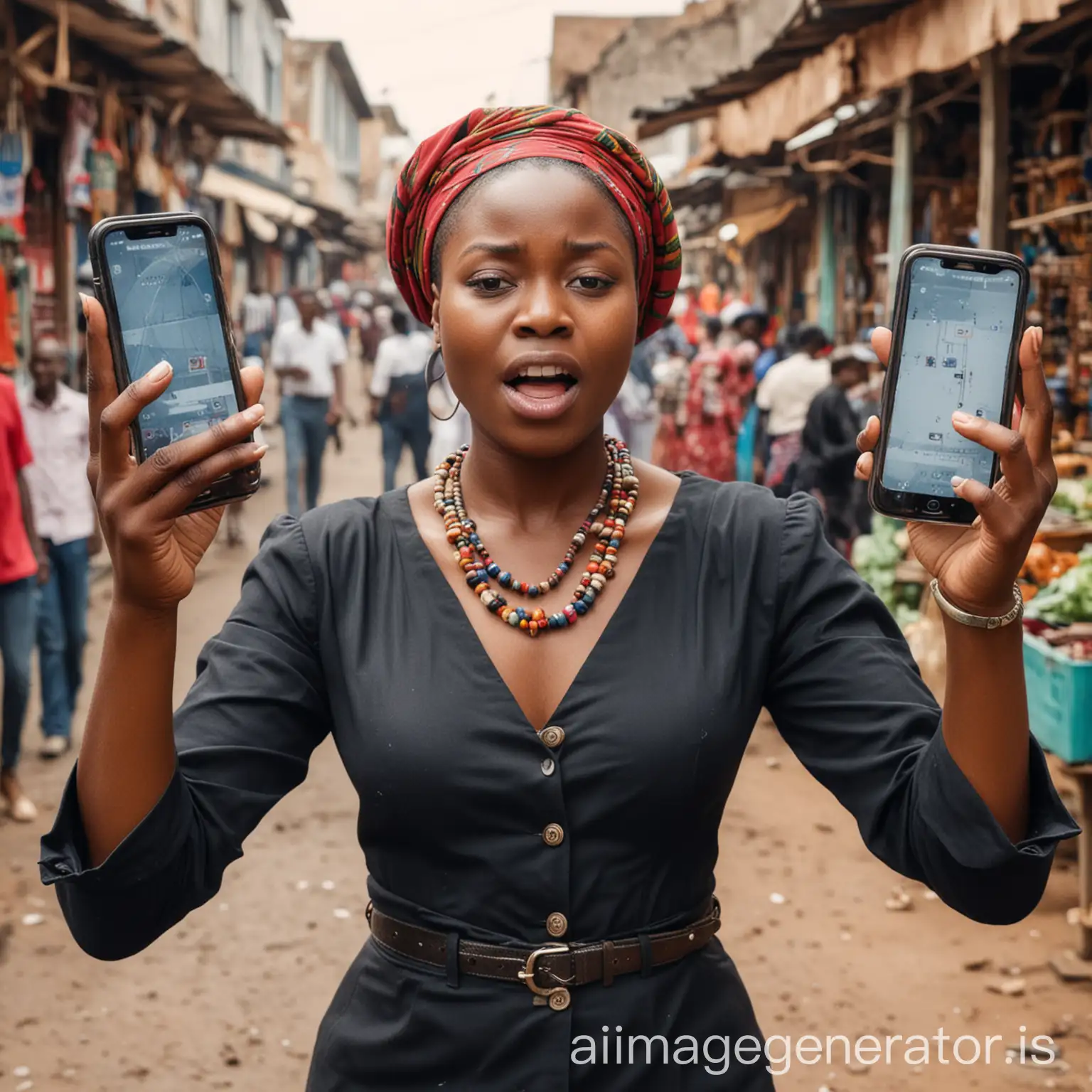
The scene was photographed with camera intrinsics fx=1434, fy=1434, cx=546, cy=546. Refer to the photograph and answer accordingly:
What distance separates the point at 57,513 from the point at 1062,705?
4.50 metres

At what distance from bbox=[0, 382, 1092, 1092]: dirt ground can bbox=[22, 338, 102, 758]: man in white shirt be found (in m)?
0.57

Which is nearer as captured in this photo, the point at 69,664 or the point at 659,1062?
the point at 659,1062

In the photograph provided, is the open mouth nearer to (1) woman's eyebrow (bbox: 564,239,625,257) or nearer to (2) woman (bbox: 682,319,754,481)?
(1) woman's eyebrow (bbox: 564,239,625,257)

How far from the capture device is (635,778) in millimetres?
1705

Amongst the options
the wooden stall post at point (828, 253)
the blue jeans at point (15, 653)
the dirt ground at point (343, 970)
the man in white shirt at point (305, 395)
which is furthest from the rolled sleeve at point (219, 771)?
the wooden stall post at point (828, 253)

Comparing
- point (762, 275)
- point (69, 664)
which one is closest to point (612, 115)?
point (762, 275)

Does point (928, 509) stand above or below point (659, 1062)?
above

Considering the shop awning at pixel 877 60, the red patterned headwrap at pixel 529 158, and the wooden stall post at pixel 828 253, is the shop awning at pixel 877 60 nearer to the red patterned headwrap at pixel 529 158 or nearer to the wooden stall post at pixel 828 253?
the wooden stall post at pixel 828 253

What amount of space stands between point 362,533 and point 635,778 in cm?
51

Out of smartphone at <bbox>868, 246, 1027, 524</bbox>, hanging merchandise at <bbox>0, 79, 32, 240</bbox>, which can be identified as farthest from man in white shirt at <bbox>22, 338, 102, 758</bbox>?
smartphone at <bbox>868, 246, 1027, 524</bbox>

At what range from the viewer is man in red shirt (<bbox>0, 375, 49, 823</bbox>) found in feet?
19.1

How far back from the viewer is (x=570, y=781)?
1703 millimetres

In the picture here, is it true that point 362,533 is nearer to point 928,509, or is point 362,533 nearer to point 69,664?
point 928,509

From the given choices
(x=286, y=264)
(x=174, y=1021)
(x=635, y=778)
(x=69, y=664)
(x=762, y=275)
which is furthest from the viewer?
(x=286, y=264)
